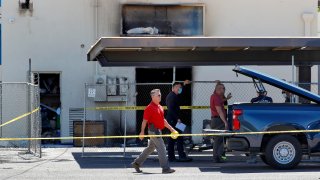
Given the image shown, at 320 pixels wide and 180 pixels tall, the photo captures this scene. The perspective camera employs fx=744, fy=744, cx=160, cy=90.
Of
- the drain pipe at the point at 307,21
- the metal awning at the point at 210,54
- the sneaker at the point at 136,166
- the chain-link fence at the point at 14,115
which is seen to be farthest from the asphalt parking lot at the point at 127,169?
the drain pipe at the point at 307,21

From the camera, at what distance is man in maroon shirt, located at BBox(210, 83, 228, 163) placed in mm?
16891

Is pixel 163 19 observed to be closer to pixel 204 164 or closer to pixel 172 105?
pixel 172 105

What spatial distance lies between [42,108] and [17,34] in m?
2.54

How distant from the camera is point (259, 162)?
56.1 feet

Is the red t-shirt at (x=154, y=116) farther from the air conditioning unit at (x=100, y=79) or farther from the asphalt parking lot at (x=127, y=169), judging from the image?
the air conditioning unit at (x=100, y=79)

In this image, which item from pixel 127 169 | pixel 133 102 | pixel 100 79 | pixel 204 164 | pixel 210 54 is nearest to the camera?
pixel 127 169

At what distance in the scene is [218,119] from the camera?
56.8 ft

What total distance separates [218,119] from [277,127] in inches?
89.6

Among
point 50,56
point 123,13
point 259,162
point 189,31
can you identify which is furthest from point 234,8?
point 259,162

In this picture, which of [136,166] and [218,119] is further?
[218,119]

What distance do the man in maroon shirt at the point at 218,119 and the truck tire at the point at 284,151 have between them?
61.5 inches

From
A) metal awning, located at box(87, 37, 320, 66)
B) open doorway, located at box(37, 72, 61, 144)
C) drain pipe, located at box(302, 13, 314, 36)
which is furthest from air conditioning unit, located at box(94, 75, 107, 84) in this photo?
drain pipe, located at box(302, 13, 314, 36)

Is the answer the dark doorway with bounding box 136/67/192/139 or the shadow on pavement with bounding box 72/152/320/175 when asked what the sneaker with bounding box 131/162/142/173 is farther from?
the dark doorway with bounding box 136/67/192/139

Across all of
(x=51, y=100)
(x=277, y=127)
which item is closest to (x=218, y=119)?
(x=277, y=127)
